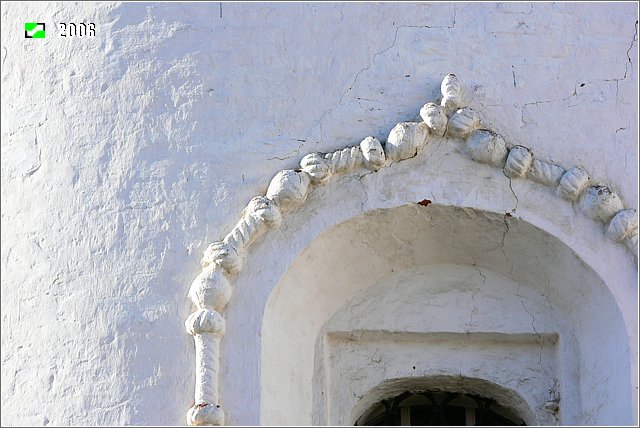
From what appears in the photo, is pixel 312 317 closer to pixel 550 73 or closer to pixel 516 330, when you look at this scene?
pixel 516 330

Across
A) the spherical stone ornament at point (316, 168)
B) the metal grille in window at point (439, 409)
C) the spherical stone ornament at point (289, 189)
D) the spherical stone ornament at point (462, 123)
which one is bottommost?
the metal grille in window at point (439, 409)

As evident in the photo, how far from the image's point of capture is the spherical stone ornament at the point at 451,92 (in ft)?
26.0

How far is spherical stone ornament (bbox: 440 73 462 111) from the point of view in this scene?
26.0ft

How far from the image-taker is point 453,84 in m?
7.95

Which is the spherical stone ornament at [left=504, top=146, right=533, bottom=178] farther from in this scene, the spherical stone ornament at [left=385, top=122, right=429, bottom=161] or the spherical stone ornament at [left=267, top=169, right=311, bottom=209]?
the spherical stone ornament at [left=267, top=169, right=311, bottom=209]

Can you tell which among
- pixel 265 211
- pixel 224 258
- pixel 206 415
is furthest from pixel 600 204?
pixel 206 415

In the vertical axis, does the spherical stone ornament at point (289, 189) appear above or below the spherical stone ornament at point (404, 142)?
below

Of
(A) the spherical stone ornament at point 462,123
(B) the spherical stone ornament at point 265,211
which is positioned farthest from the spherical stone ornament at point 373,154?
(B) the spherical stone ornament at point 265,211

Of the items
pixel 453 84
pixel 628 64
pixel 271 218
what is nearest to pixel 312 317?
pixel 271 218

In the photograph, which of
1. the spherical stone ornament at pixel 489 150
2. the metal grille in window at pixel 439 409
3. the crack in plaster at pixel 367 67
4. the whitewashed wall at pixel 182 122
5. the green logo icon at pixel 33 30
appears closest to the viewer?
the whitewashed wall at pixel 182 122

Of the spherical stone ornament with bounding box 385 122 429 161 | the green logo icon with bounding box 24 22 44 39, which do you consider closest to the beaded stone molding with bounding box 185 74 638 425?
the spherical stone ornament with bounding box 385 122 429 161

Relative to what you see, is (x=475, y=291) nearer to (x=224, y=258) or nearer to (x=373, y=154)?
(x=373, y=154)

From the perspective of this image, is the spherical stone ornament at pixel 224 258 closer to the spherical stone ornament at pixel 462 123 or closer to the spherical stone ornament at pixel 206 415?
the spherical stone ornament at pixel 206 415

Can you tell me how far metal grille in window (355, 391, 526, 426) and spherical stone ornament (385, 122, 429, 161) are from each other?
94 centimetres
